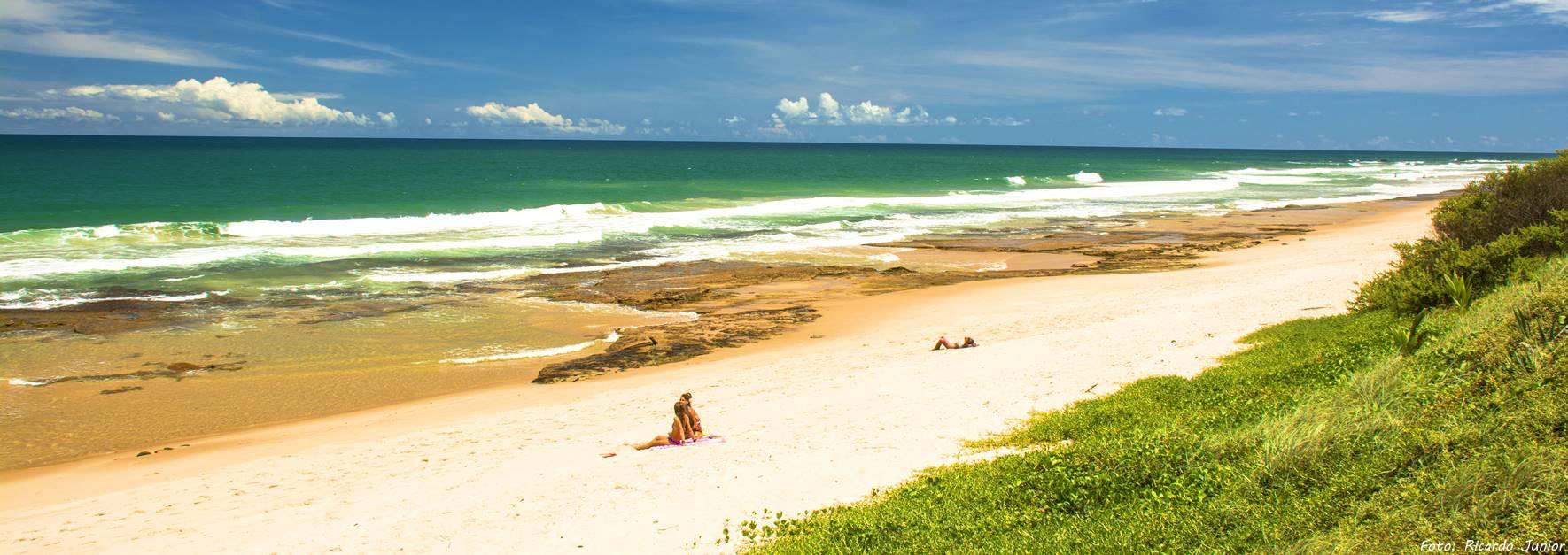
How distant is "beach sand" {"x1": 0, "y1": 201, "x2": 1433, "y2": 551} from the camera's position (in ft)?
27.9

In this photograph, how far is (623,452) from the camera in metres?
10.7

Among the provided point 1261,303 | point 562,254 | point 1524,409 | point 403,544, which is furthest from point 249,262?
point 1524,409

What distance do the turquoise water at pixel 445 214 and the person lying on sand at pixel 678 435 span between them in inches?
616

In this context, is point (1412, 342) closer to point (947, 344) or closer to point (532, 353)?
point (947, 344)

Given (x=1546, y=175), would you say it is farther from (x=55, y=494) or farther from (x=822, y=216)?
(x=822, y=216)

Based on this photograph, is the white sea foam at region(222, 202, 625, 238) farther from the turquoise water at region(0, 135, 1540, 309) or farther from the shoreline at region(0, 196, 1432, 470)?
the shoreline at region(0, 196, 1432, 470)

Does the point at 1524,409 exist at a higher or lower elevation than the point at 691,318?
higher

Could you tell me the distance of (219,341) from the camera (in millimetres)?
18062

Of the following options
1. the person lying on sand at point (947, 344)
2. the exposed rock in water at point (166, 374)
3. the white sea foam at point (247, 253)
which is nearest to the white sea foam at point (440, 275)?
the white sea foam at point (247, 253)

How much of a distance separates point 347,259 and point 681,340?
16864mm

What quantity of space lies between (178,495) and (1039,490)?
28.9 feet

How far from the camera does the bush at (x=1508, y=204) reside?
45.5 ft

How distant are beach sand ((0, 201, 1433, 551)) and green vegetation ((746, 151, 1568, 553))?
1.22 metres

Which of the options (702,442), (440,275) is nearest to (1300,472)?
(702,442)
